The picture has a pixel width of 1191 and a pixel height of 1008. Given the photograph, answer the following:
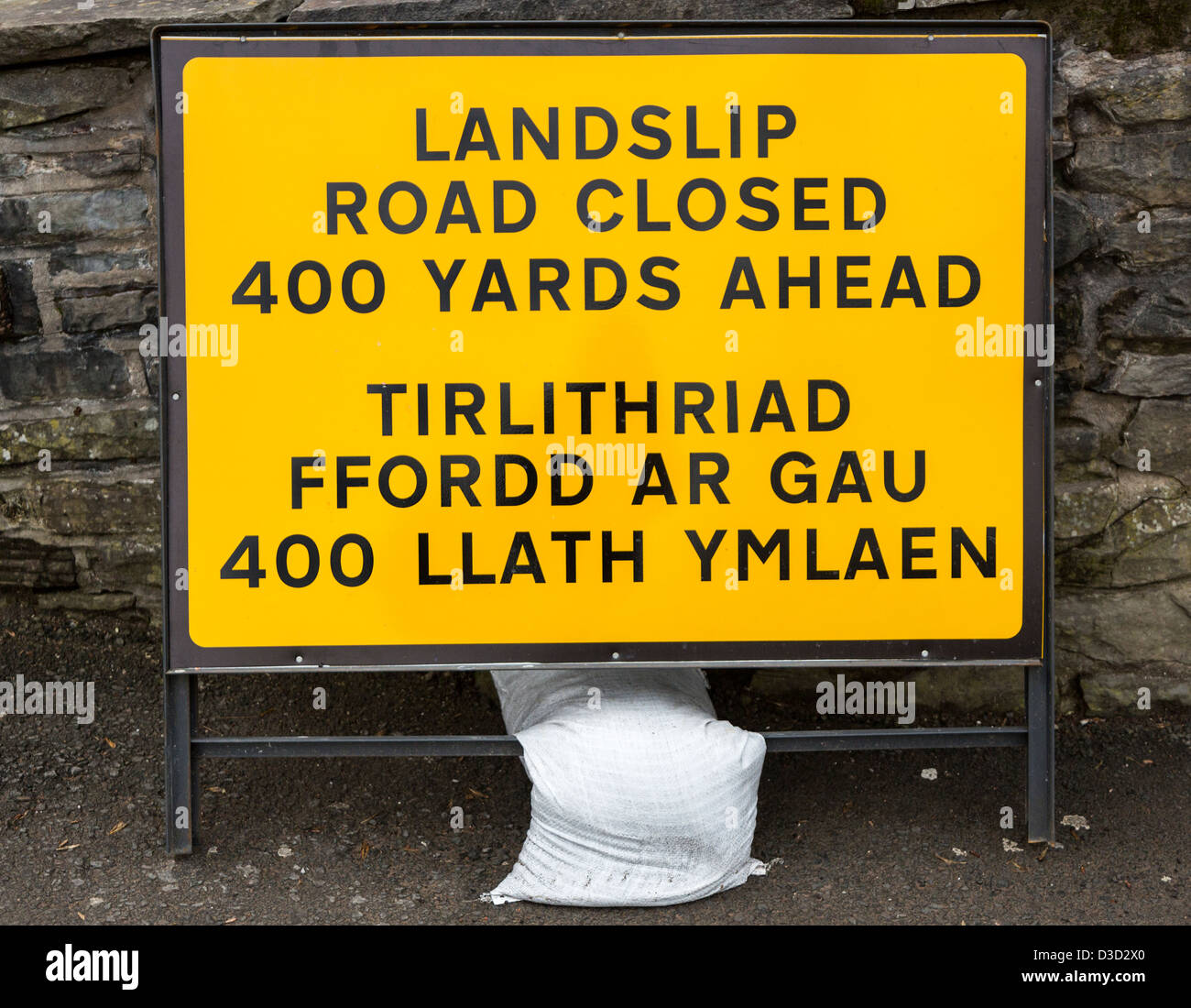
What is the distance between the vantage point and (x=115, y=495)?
3080 millimetres

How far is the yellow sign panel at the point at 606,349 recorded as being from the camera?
7.84ft

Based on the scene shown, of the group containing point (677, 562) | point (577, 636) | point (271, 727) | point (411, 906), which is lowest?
point (411, 906)

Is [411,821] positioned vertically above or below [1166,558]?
below

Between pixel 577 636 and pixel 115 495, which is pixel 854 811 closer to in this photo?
pixel 577 636

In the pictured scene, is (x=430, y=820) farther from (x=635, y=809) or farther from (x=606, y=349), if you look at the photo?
(x=606, y=349)

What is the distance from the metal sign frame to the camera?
93.3 inches

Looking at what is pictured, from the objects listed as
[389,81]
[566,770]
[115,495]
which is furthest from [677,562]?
[115,495]

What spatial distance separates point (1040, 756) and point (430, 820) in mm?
1491

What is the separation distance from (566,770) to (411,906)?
17.8 inches

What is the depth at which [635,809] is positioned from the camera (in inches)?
91.2

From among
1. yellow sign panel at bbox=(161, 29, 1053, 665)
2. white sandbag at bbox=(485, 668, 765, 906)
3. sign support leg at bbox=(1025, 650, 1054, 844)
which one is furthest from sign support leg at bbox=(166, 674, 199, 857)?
sign support leg at bbox=(1025, 650, 1054, 844)

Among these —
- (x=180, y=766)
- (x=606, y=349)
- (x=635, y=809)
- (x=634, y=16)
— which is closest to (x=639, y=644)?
(x=635, y=809)

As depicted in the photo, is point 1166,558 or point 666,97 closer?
point 666,97

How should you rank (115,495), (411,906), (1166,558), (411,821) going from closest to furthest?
(411,906) < (411,821) < (1166,558) < (115,495)
